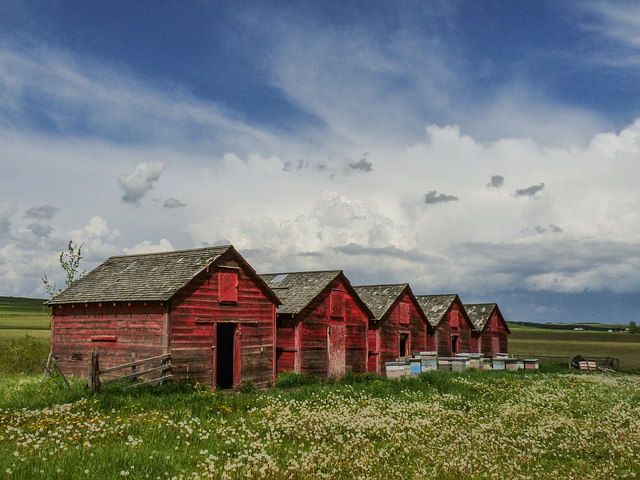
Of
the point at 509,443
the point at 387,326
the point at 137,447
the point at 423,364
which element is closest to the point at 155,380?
the point at 137,447

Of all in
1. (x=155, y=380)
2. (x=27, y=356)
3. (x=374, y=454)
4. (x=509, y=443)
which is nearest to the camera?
(x=374, y=454)

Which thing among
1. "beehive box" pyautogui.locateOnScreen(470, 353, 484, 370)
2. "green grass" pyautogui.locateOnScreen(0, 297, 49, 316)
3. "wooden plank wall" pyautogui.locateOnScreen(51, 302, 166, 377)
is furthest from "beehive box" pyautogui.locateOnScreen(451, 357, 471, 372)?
"green grass" pyautogui.locateOnScreen(0, 297, 49, 316)

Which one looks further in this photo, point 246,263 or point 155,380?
point 246,263

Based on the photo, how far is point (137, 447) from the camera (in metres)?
12.1

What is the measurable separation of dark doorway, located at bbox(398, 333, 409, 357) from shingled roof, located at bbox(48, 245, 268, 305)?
19159 mm

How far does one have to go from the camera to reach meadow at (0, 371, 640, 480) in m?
11.2

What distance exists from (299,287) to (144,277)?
11.2m

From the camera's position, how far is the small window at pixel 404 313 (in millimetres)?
41781

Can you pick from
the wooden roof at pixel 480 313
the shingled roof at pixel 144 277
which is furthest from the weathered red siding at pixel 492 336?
the shingled roof at pixel 144 277

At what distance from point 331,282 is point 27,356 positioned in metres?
17.4

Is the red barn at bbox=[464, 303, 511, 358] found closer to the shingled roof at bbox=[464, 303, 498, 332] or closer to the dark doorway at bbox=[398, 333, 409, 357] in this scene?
the shingled roof at bbox=[464, 303, 498, 332]

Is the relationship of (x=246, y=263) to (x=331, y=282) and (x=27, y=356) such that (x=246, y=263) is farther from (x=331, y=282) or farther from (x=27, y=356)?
(x=27, y=356)

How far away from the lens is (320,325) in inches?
1297

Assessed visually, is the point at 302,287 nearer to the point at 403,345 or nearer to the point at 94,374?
the point at 403,345
